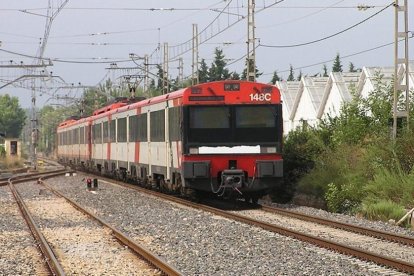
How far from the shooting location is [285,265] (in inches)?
412

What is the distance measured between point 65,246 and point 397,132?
10.3 m

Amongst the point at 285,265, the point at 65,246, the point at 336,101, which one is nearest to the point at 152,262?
the point at 285,265

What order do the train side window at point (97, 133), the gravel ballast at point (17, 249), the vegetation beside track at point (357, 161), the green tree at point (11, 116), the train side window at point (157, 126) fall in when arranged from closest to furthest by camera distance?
the gravel ballast at point (17, 249) → the vegetation beside track at point (357, 161) → the train side window at point (157, 126) → the train side window at point (97, 133) → the green tree at point (11, 116)

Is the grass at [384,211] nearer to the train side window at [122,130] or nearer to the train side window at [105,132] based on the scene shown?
the train side window at [122,130]

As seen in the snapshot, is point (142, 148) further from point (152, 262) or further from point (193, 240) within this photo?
point (152, 262)

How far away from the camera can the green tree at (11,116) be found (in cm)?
16162

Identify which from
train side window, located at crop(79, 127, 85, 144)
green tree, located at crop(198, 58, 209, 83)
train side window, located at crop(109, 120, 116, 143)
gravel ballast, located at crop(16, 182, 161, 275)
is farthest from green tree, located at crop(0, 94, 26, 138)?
gravel ballast, located at crop(16, 182, 161, 275)

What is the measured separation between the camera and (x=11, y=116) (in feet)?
538

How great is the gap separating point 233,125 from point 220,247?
7.18 m

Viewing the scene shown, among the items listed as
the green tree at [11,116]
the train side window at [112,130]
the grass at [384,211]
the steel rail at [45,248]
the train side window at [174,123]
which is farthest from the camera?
the green tree at [11,116]

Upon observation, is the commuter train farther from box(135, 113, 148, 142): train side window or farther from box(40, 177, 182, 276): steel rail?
box(135, 113, 148, 142): train side window

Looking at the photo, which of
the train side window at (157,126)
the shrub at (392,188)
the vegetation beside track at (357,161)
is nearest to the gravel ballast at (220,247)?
the train side window at (157,126)

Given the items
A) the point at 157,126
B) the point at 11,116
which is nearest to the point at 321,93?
the point at 157,126

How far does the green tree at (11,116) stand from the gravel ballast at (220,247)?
5818 inches
